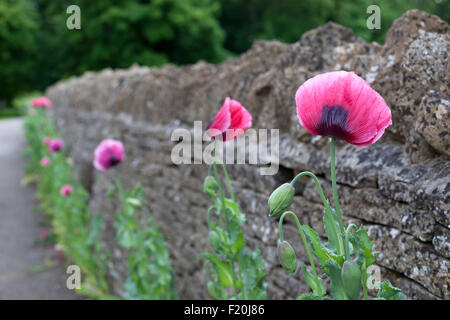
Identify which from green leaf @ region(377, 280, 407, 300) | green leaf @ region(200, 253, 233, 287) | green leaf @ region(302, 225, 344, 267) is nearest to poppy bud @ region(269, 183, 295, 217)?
green leaf @ region(302, 225, 344, 267)

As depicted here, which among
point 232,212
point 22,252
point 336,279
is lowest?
point 22,252

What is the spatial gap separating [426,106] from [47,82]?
28854mm

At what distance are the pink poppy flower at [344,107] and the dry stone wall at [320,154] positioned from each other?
39 centimetres

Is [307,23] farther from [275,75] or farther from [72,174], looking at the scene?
[275,75]

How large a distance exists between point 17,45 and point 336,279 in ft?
95.7

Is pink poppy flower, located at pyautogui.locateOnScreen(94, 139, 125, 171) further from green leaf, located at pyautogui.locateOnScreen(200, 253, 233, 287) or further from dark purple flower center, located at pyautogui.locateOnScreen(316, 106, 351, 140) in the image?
dark purple flower center, located at pyautogui.locateOnScreen(316, 106, 351, 140)

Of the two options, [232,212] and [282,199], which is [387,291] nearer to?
[282,199]

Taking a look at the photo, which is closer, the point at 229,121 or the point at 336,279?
the point at 336,279

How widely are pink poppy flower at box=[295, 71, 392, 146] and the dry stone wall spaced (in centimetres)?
39

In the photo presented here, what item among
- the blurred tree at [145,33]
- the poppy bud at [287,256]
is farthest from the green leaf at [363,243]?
the blurred tree at [145,33]

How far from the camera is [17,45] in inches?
1065

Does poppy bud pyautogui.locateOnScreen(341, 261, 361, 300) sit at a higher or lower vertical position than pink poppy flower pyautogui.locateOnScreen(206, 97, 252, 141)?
lower

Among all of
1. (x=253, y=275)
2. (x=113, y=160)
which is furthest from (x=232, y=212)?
(x=113, y=160)

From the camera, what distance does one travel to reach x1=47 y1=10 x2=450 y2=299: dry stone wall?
4.64 ft
